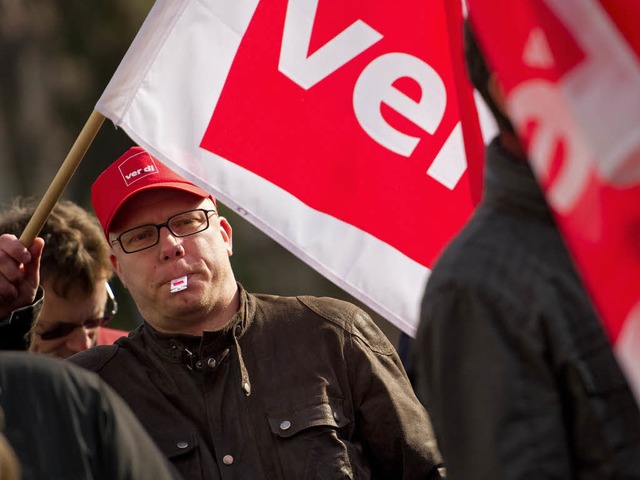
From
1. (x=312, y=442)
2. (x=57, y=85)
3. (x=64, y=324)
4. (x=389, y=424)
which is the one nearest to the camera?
(x=312, y=442)

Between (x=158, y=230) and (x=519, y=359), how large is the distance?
6.54 ft

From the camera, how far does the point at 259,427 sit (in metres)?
3.84

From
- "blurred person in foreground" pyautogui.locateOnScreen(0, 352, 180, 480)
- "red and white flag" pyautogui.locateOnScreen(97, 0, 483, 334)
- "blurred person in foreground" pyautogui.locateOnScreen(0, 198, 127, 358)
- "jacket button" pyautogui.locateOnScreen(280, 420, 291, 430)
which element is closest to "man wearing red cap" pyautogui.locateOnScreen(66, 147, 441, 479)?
"jacket button" pyautogui.locateOnScreen(280, 420, 291, 430)

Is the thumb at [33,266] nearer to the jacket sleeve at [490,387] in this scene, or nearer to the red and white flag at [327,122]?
the red and white flag at [327,122]

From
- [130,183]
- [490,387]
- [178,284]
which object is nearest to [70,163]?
[130,183]

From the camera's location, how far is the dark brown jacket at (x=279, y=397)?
379cm

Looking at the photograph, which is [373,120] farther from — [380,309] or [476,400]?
[476,400]

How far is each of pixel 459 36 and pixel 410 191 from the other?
458 millimetres

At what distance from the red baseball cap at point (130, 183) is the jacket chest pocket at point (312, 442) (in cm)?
79

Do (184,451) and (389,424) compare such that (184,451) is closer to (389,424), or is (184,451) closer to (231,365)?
(231,365)

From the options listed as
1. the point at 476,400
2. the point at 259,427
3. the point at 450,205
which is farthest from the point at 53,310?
the point at 476,400

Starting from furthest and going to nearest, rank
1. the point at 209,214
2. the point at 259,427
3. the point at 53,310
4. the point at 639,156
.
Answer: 1. the point at 53,310
2. the point at 209,214
3. the point at 259,427
4. the point at 639,156

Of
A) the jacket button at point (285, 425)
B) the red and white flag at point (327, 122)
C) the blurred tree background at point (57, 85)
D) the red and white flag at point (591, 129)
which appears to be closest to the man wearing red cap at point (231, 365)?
the jacket button at point (285, 425)

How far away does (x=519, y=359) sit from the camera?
2.36 meters
